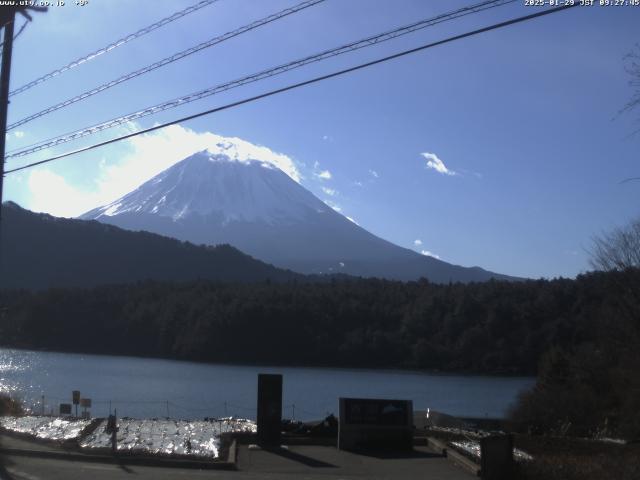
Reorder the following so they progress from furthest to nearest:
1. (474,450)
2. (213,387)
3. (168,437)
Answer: (213,387), (168,437), (474,450)

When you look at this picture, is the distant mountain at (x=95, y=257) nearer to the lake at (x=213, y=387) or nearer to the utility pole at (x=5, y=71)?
the lake at (x=213, y=387)

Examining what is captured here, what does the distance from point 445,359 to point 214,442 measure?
43.5 meters

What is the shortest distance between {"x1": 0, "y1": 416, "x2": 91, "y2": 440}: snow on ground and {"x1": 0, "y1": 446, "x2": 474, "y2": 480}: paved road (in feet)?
9.63

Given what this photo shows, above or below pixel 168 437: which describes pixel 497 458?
above

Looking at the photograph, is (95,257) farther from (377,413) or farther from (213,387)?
(377,413)

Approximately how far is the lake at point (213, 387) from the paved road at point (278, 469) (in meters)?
16.0

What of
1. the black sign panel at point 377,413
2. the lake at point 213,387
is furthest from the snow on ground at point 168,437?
the lake at point 213,387

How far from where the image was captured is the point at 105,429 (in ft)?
63.4

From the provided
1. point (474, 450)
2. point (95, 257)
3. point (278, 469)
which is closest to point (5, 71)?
point (278, 469)

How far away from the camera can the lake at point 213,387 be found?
1500 inches

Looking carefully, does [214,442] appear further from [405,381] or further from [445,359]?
[445,359]

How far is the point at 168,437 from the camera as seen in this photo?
18.9 meters

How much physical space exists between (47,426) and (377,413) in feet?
25.3

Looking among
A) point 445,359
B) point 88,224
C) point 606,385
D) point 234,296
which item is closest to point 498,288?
point 445,359
